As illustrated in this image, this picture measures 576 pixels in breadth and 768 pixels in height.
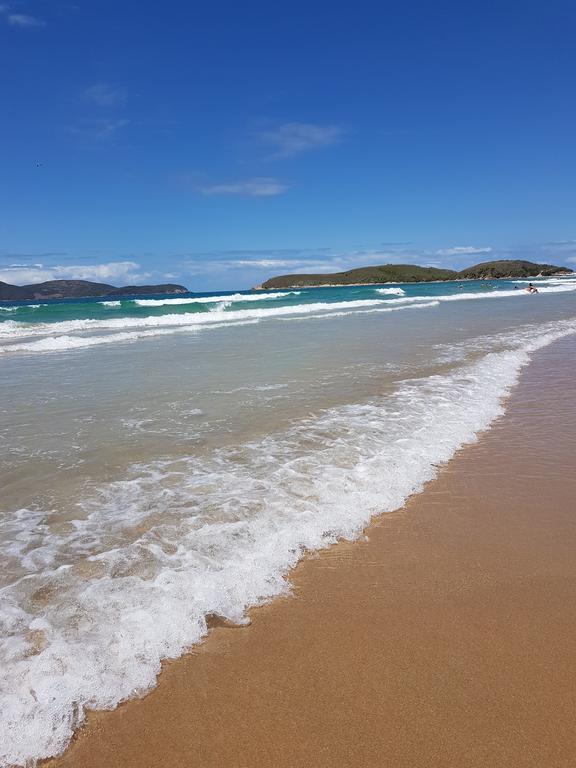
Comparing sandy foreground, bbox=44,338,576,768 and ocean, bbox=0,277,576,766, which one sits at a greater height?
ocean, bbox=0,277,576,766

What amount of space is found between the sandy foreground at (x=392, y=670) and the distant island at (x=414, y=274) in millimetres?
138497

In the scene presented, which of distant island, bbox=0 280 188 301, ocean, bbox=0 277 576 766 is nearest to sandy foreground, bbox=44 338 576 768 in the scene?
ocean, bbox=0 277 576 766

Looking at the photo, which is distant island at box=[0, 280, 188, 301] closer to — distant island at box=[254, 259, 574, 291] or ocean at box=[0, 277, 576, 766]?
distant island at box=[254, 259, 574, 291]

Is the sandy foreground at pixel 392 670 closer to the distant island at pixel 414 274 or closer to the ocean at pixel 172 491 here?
the ocean at pixel 172 491

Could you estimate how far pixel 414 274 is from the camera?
151 metres

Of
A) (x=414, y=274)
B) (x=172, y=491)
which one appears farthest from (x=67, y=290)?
(x=172, y=491)

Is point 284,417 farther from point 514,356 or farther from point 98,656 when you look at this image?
point 514,356

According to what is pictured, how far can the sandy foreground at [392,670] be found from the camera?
2.03 m

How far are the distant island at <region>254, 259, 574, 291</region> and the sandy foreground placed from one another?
138 metres

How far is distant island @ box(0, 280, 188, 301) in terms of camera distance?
400 feet

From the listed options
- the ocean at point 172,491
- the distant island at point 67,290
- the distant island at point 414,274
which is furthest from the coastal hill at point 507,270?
the ocean at point 172,491

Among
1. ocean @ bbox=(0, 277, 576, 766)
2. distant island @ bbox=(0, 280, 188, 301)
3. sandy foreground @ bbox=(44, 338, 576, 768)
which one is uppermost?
distant island @ bbox=(0, 280, 188, 301)

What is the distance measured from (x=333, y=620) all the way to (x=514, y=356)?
10157 millimetres

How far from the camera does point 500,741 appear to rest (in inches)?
80.4
